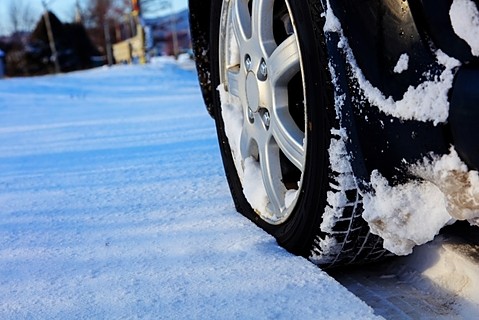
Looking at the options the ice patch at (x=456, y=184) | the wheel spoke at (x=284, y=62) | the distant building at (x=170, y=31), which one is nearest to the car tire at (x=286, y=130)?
the wheel spoke at (x=284, y=62)

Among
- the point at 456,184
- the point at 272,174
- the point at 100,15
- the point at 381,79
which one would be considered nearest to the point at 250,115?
the point at 272,174

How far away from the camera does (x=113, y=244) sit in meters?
1.54

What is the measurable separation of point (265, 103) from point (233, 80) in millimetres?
270

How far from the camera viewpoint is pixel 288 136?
1.38 m

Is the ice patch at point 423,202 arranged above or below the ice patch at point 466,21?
below

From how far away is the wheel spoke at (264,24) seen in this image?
4.74 ft

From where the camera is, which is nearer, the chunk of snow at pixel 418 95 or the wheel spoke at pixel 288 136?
the chunk of snow at pixel 418 95

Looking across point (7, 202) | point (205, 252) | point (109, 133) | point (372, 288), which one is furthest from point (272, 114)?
point (109, 133)

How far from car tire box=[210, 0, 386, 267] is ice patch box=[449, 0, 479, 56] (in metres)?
0.33

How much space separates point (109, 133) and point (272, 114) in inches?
110

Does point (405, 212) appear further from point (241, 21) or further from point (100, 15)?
point (100, 15)

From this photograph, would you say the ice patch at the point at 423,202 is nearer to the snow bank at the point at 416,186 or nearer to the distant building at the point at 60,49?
the snow bank at the point at 416,186

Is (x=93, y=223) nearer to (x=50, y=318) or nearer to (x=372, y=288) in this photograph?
(x=50, y=318)

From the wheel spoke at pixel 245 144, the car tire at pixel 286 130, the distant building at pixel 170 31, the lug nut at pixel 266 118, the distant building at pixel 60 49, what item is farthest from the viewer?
the distant building at pixel 170 31
